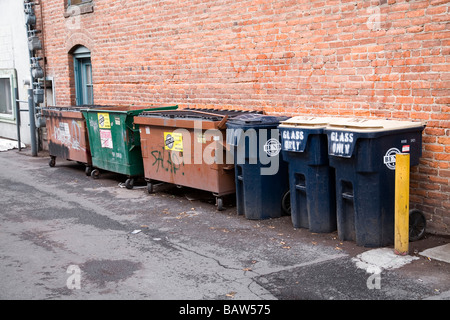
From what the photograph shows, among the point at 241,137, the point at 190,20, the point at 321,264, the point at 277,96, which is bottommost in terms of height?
the point at 321,264

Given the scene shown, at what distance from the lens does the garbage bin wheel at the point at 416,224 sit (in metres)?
5.96

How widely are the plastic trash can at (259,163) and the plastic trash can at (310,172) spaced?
42 centimetres

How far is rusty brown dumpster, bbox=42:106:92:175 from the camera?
10.6m

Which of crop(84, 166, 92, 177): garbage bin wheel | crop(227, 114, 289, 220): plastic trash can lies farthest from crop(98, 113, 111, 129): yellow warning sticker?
crop(227, 114, 289, 220): plastic trash can

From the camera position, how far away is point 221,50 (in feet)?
29.7

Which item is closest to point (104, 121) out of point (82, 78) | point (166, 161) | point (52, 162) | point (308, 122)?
point (166, 161)

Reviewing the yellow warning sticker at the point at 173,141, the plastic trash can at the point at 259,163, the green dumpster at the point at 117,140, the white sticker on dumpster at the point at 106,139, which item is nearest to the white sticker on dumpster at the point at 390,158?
the plastic trash can at the point at 259,163

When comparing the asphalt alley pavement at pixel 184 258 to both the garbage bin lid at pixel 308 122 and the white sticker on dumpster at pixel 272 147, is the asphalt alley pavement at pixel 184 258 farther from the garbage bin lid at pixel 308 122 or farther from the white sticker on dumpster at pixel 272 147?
the garbage bin lid at pixel 308 122

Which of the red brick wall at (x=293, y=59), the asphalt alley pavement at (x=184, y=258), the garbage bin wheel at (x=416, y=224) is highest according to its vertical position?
the red brick wall at (x=293, y=59)

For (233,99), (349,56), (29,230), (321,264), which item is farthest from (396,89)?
(29,230)

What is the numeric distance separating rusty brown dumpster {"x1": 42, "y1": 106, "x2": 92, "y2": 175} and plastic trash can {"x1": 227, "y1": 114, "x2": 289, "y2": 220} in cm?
447

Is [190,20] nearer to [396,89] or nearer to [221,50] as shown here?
[221,50]

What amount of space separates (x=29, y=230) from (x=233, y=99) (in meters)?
3.87

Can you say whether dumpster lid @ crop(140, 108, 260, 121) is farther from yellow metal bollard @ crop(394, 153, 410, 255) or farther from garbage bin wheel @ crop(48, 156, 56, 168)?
garbage bin wheel @ crop(48, 156, 56, 168)
